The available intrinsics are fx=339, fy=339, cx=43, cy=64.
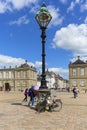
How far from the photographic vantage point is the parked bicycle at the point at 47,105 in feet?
57.0

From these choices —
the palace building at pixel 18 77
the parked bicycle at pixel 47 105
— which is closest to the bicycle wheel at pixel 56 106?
the parked bicycle at pixel 47 105

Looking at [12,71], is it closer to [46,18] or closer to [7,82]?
[7,82]

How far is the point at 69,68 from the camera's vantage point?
97.3 meters

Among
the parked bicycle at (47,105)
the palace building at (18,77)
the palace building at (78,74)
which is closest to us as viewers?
the parked bicycle at (47,105)

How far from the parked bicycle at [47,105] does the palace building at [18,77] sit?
90569mm

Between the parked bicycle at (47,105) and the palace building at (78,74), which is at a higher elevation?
the palace building at (78,74)

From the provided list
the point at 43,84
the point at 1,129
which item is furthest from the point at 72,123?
the point at 43,84

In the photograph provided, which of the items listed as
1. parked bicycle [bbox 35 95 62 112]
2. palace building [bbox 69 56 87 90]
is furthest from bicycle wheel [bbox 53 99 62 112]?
palace building [bbox 69 56 87 90]

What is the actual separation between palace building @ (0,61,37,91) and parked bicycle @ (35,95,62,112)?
297 ft

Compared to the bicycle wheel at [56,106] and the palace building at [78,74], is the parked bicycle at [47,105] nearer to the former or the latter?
the bicycle wheel at [56,106]

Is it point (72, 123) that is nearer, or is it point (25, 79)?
point (72, 123)

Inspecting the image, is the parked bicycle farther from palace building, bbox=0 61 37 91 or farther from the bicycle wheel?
palace building, bbox=0 61 37 91

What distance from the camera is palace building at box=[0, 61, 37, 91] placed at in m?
110

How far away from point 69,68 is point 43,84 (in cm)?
7840
